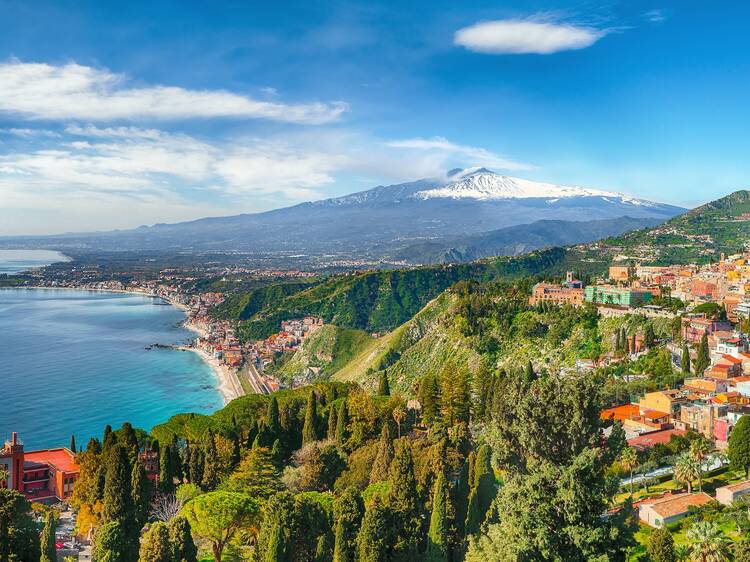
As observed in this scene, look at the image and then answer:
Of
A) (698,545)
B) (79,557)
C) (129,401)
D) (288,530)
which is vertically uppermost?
(288,530)

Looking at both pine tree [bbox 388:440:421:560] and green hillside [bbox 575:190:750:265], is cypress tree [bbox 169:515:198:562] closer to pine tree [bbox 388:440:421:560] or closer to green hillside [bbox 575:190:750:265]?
pine tree [bbox 388:440:421:560]

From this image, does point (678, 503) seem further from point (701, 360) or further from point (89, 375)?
point (89, 375)

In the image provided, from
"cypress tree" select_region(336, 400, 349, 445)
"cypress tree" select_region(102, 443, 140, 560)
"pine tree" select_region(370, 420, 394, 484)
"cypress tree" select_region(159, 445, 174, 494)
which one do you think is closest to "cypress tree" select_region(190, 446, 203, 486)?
"cypress tree" select_region(159, 445, 174, 494)

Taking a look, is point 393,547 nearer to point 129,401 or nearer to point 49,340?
point 129,401

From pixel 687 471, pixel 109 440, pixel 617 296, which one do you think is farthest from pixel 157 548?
pixel 617 296

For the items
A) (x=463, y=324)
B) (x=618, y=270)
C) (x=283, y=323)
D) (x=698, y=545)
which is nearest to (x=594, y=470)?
(x=698, y=545)

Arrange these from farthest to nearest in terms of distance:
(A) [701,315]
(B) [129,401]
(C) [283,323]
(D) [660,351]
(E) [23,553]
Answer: (C) [283,323], (B) [129,401], (A) [701,315], (D) [660,351], (E) [23,553]

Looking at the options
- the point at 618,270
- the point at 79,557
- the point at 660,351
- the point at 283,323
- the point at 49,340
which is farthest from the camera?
the point at 283,323
